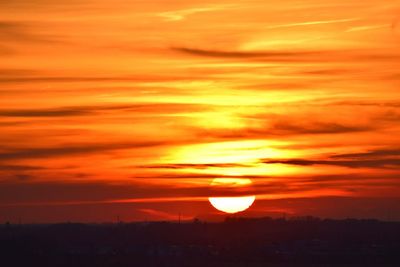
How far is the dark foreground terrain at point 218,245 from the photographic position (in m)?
78.1

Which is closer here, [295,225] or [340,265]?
[340,265]

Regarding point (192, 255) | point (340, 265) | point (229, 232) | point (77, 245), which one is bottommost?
point (340, 265)

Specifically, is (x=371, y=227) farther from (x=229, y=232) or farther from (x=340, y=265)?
(x=340, y=265)

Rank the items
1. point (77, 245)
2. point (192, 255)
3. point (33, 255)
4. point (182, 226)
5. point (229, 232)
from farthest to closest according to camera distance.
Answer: point (182, 226) < point (229, 232) < point (77, 245) < point (192, 255) < point (33, 255)

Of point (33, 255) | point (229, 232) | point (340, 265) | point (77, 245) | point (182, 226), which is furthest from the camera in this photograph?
point (182, 226)

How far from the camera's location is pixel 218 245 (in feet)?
337

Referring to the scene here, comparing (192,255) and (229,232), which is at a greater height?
(229,232)

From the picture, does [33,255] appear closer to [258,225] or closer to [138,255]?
[138,255]

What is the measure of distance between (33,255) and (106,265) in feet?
31.9

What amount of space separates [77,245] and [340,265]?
36085 millimetres

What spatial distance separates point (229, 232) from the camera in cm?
12456

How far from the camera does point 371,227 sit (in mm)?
125625

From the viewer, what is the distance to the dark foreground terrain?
78.1 meters

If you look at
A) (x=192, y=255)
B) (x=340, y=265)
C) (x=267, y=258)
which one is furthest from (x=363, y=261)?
(x=192, y=255)
